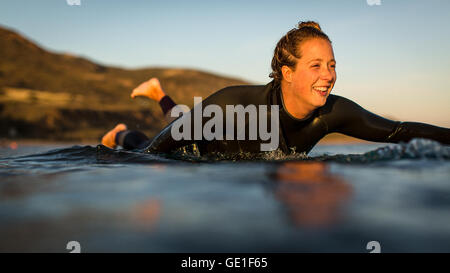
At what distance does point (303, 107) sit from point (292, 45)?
46cm

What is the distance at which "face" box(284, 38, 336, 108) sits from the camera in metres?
2.13

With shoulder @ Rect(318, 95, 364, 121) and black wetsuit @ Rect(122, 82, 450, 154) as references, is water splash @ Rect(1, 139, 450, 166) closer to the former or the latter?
black wetsuit @ Rect(122, 82, 450, 154)

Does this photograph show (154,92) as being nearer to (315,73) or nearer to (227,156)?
(227,156)

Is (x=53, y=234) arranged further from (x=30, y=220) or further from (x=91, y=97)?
(x=91, y=97)

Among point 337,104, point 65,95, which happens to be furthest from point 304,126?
point 65,95

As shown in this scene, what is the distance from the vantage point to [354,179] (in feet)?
4.08

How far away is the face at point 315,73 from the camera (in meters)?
2.13

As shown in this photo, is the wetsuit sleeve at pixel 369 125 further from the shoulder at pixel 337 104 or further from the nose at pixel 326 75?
the nose at pixel 326 75

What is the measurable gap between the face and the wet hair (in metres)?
0.04

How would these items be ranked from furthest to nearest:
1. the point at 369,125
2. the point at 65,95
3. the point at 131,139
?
the point at 65,95
the point at 131,139
the point at 369,125

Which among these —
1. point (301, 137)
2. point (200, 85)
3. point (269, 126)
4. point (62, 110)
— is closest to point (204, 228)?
point (269, 126)

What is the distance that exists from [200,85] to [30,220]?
44.9ft

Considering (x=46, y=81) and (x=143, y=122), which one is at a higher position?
(x=46, y=81)

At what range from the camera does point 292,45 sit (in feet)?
7.48
